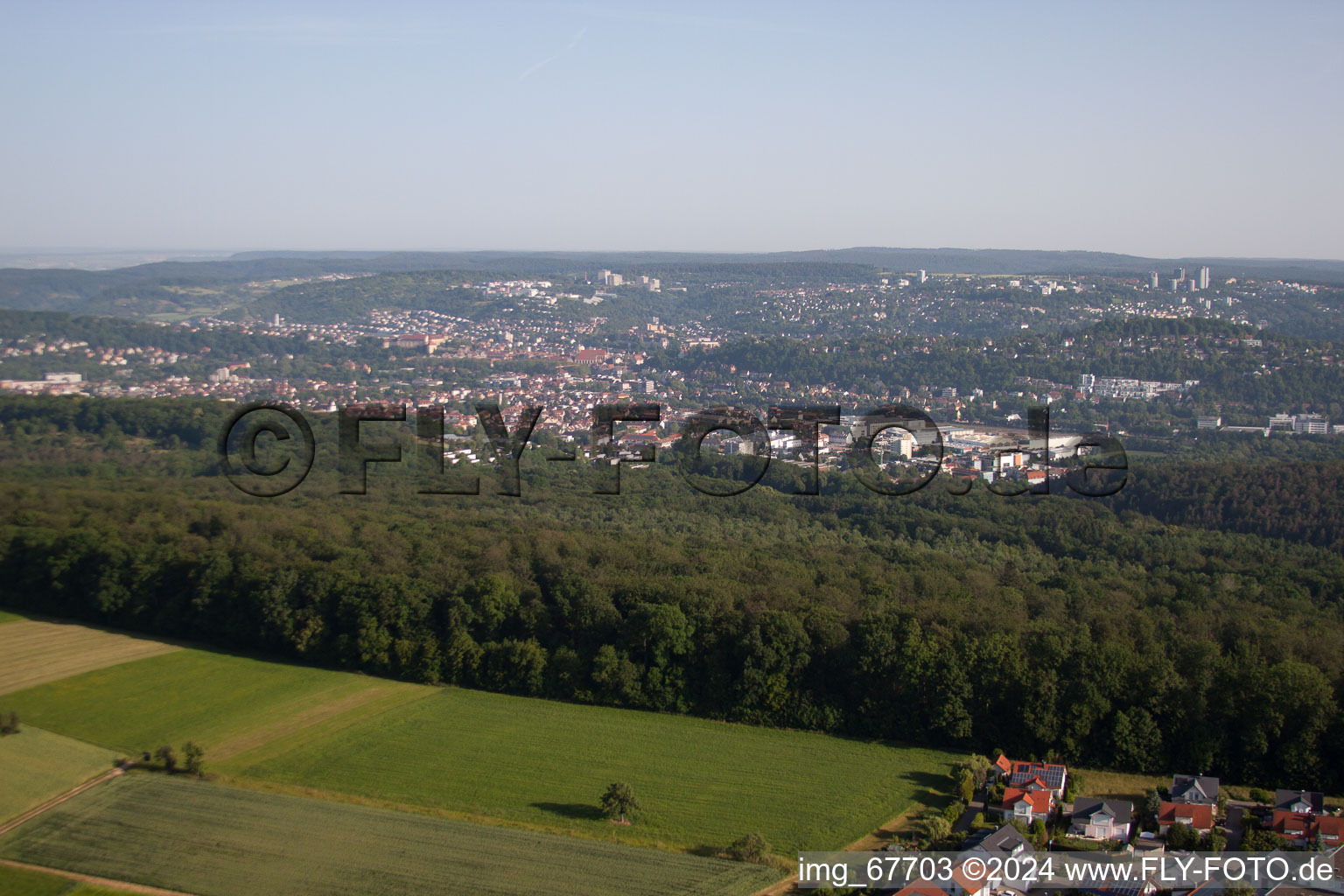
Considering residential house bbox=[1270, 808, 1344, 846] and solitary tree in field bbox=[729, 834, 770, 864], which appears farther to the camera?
solitary tree in field bbox=[729, 834, 770, 864]

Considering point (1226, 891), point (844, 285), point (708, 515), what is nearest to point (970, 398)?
point (708, 515)

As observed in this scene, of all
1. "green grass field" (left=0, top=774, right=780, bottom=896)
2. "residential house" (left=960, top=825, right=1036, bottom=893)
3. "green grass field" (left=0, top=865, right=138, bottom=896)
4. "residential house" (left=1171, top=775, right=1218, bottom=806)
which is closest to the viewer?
"residential house" (left=960, top=825, right=1036, bottom=893)

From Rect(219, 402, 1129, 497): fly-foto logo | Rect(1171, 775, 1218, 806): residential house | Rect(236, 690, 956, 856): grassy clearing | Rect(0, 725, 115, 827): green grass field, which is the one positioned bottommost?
Rect(236, 690, 956, 856): grassy clearing

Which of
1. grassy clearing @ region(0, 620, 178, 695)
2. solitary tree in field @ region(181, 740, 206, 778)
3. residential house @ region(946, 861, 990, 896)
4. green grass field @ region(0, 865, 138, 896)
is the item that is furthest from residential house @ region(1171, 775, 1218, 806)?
grassy clearing @ region(0, 620, 178, 695)

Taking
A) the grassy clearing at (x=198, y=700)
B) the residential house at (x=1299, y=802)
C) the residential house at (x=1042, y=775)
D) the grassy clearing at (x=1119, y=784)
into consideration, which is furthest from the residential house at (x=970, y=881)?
the grassy clearing at (x=198, y=700)

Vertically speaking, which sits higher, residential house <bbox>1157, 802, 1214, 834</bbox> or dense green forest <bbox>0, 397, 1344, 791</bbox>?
dense green forest <bbox>0, 397, 1344, 791</bbox>

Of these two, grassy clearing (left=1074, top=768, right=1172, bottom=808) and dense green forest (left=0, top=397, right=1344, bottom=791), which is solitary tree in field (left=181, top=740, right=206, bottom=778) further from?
grassy clearing (left=1074, top=768, right=1172, bottom=808)

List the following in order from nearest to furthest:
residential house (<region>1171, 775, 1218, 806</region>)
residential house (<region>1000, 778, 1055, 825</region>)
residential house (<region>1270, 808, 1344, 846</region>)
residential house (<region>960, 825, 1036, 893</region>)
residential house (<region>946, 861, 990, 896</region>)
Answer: residential house (<region>946, 861, 990, 896</region>), residential house (<region>960, 825, 1036, 893</region>), residential house (<region>1270, 808, 1344, 846</region>), residential house (<region>1000, 778, 1055, 825</region>), residential house (<region>1171, 775, 1218, 806</region>)

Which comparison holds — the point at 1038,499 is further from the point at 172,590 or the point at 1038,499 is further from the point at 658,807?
the point at 172,590
